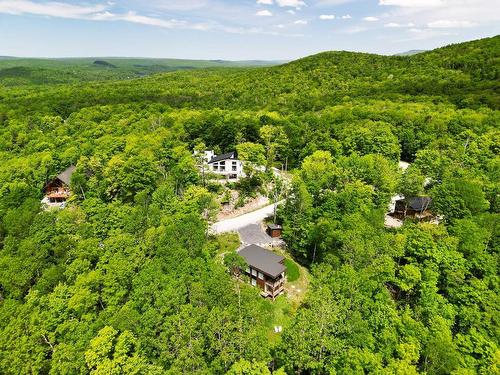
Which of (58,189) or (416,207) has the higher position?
(416,207)

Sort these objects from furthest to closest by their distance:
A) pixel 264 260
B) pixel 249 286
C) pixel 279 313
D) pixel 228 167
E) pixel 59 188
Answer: pixel 59 188
pixel 228 167
pixel 264 260
pixel 279 313
pixel 249 286

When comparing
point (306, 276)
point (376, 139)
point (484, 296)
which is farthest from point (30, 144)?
point (484, 296)

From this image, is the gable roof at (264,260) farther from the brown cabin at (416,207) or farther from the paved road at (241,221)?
the brown cabin at (416,207)

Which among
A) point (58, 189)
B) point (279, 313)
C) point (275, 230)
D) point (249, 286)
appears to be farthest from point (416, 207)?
point (58, 189)

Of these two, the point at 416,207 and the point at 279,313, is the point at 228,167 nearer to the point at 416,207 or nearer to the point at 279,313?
the point at 416,207

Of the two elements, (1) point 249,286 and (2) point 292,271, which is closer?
(1) point 249,286

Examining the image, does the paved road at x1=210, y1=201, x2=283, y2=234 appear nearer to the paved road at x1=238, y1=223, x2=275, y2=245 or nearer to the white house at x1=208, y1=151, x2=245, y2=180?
the paved road at x1=238, y1=223, x2=275, y2=245

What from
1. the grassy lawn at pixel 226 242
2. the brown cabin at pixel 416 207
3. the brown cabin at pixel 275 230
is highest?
the brown cabin at pixel 416 207

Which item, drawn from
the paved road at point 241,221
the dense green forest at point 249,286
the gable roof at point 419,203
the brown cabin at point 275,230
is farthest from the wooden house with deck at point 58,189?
the gable roof at point 419,203
